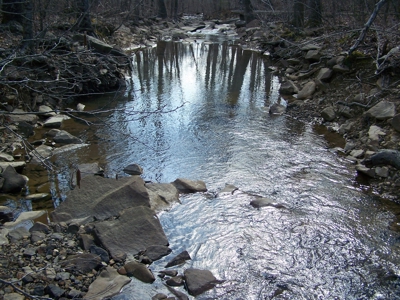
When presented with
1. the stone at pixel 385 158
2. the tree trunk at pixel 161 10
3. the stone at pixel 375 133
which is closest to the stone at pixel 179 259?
the stone at pixel 385 158

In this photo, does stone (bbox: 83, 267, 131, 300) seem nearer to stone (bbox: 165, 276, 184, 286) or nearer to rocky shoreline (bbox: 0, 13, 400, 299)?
rocky shoreline (bbox: 0, 13, 400, 299)

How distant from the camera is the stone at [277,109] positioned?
884 centimetres

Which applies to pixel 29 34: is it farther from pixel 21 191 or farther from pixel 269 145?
pixel 269 145

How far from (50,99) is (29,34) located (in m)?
1.39

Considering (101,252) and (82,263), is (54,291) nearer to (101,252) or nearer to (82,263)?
(82,263)

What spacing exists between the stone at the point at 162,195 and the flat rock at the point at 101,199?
0.48ft

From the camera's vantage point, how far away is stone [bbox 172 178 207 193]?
5379 millimetres

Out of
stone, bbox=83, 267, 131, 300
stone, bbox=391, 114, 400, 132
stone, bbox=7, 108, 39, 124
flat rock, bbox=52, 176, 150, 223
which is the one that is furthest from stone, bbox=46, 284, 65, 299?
stone, bbox=391, 114, 400, 132

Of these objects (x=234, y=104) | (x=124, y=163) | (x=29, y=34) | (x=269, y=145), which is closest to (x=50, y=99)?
(x=29, y=34)

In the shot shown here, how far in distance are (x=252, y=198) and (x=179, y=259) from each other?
1632 mm

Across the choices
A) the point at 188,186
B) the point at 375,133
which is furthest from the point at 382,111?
the point at 188,186

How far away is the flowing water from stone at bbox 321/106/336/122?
1.40 ft

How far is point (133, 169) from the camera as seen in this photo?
5.89 meters

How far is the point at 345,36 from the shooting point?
10820 millimetres
